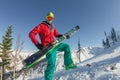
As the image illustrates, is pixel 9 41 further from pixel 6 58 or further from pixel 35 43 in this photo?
pixel 35 43

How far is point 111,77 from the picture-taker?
18172 millimetres

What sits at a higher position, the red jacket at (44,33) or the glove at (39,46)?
the red jacket at (44,33)

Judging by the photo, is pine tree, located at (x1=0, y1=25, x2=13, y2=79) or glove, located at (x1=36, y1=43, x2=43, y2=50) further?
pine tree, located at (x1=0, y1=25, x2=13, y2=79)

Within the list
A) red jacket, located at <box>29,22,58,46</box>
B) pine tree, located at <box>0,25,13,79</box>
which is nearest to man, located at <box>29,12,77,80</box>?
red jacket, located at <box>29,22,58,46</box>

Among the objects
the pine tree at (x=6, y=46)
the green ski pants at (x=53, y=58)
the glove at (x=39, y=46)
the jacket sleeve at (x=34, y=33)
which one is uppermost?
the pine tree at (x=6, y=46)

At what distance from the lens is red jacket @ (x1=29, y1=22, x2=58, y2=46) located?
853 cm

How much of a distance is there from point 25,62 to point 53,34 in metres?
1.73

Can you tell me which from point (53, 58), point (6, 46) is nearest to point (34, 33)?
point (53, 58)

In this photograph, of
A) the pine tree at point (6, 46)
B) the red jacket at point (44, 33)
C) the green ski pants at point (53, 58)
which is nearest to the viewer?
the green ski pants at point (53, 58)

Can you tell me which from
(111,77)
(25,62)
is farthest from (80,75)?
(25,62)

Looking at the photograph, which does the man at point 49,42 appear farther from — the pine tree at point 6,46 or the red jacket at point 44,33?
the pine tree at point 6,46

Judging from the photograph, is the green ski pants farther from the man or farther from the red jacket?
the red jacket

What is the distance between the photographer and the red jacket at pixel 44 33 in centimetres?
853

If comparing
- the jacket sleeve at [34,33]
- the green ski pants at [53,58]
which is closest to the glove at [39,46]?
the jacket sleeve at [34,33]
